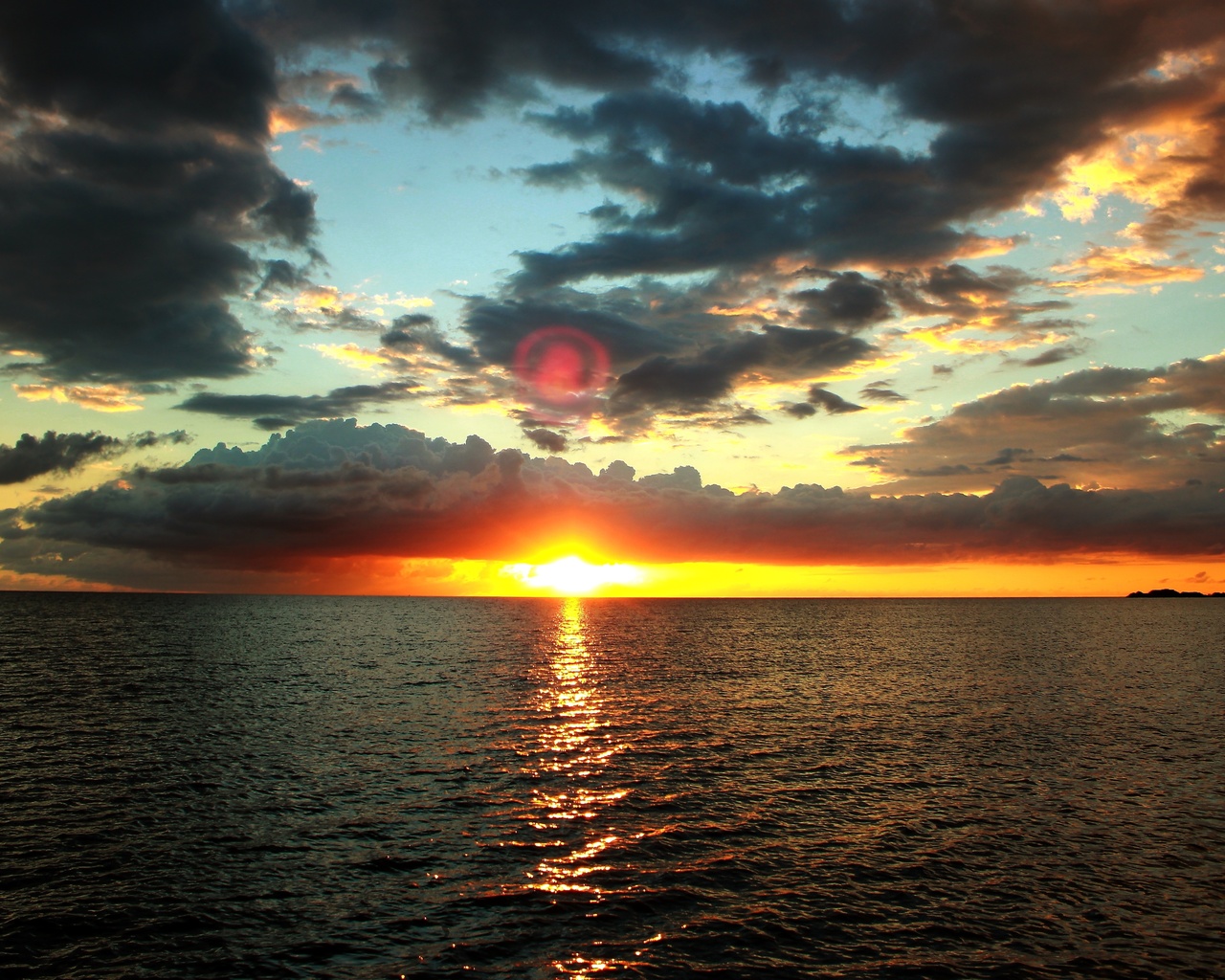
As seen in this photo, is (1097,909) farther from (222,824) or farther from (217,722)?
(217,722)

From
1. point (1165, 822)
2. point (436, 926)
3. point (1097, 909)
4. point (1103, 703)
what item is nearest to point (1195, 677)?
point (1103, 703)

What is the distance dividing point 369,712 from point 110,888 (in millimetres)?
36510

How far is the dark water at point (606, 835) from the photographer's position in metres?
22.9

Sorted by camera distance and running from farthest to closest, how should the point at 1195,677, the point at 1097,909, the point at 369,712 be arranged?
the point at 1195,677 → the point at 369,712 → the point at 1097,909

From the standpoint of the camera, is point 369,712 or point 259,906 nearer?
point 259,906

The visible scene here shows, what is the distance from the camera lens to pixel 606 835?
3325 cm

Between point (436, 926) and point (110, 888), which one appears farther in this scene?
point (110, 888)

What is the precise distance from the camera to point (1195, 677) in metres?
91.1

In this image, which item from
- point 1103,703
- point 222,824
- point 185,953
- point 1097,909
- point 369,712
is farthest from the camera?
point 1103,703

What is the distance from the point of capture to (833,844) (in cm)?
3170

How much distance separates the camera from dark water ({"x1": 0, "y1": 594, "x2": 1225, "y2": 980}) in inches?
902

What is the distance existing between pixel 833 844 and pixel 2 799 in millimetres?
39661

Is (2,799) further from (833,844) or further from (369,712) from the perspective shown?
(833,844)

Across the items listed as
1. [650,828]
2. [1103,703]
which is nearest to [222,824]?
[650,828]
